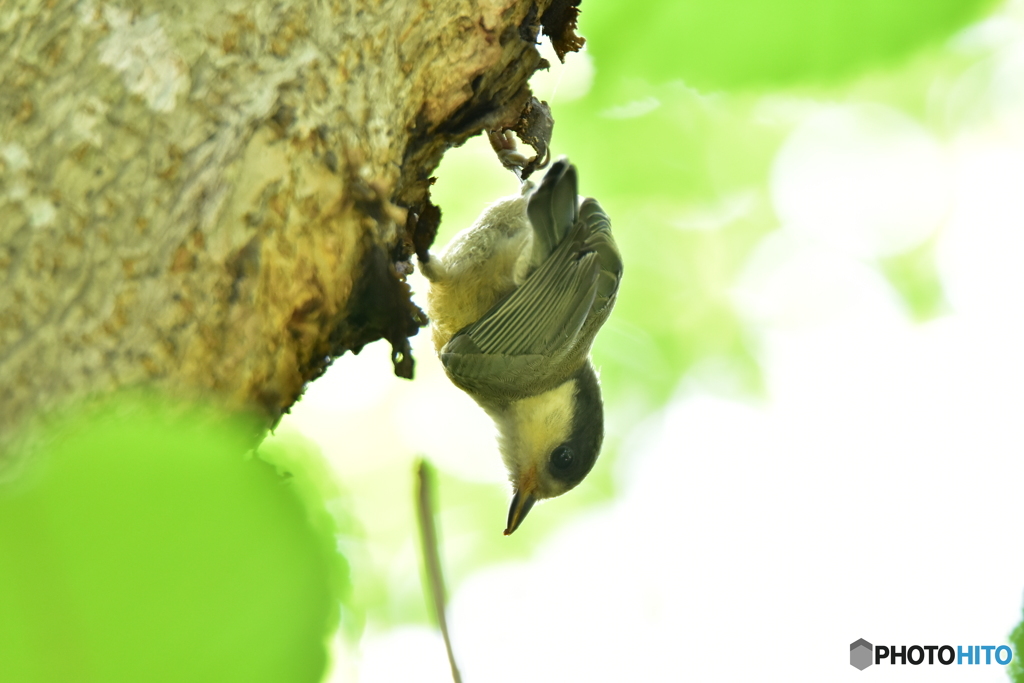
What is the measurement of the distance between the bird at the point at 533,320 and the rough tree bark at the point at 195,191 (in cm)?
112

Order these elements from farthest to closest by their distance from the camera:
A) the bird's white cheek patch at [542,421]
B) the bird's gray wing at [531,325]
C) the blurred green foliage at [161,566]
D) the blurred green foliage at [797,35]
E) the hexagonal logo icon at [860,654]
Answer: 1. the bird's white cheek patch at [542,421]
2. the bird's gray wing at [531,325]
3. the hexagonal logo icon at [860,654]
4. the blurred green foliage at [797,35]
5. the blurred green foliage at [161,566]

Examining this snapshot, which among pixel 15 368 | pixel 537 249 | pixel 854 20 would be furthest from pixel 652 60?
pixel 537 249

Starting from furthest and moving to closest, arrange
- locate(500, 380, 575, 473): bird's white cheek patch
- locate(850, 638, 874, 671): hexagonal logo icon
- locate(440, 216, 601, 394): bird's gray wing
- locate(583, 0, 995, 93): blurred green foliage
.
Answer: locate(500, 380, 575, 473): bird's white cheek patch < locate(440, 216, 601, 394): bird's gray wing < locate(850, 638, 874, 671): hexagonal logo icon < locate(583, 0, 995, 93): blurred green foliage

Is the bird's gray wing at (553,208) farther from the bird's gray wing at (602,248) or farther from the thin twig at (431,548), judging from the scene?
the thin twig at (431,548)

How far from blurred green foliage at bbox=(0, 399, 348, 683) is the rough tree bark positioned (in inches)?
18.3

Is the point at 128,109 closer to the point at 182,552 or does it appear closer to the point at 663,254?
the point at 182,552

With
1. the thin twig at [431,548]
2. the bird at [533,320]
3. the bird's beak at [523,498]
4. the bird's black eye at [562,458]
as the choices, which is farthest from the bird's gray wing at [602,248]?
the thin twig at [431,548]

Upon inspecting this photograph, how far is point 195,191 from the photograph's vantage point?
1.02 meters

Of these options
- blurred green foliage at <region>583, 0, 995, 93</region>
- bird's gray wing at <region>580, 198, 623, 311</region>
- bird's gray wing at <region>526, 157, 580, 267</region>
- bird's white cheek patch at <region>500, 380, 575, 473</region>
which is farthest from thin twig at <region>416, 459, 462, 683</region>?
bird's white cheek patch at <region>500, 380, 575, 473</region>

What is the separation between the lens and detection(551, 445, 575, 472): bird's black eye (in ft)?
9.25

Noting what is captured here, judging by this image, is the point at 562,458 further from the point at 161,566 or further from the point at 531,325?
the point at 161,566

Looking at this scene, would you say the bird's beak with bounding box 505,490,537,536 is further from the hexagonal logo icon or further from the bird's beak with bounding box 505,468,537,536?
the hexagonal logo icon

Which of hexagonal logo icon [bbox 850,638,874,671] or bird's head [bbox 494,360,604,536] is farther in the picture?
bird's head [bbox 494,360,604,536]

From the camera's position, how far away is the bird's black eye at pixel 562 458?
2820 millimetres
